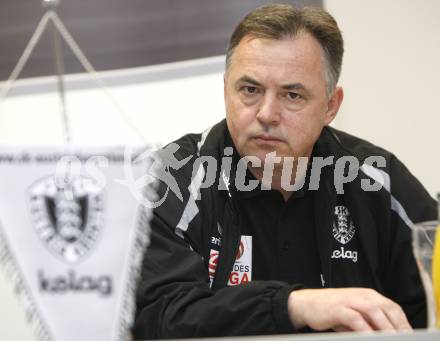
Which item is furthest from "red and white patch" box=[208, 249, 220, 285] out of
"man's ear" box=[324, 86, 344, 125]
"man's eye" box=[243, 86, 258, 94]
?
"man's ear" box=[324, 86, 344, 125]

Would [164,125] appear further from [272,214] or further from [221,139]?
[272,214]

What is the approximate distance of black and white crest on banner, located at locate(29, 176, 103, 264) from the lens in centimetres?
75

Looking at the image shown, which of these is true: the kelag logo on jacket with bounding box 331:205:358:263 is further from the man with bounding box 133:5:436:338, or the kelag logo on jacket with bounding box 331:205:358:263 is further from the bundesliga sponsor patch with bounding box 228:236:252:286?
the bundesliga sponsor patch with bounding box 228:236:252:286

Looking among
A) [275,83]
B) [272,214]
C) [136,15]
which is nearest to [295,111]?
[275,83]

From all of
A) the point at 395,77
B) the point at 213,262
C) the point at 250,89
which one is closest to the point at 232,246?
the point at 213,262

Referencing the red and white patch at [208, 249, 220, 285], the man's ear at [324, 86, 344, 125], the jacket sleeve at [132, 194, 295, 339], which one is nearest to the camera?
the jacket sleeve at [132, 194, 295, 339]

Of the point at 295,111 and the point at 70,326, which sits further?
the point at 295,111

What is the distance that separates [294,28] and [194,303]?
0.70m

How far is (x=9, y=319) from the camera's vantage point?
6.17 feet

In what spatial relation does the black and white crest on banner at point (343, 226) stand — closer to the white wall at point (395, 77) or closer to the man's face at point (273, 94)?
the man's face at point (273, 94)

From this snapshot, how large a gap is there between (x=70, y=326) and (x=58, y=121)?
1184 mm

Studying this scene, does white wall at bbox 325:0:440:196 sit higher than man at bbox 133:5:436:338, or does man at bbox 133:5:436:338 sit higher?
white wall at bbox 325:0:440:196

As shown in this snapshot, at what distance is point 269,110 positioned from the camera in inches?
58.3

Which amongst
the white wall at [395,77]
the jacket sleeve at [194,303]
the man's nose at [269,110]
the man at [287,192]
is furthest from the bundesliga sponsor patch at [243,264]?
the white wall at [395,77]
